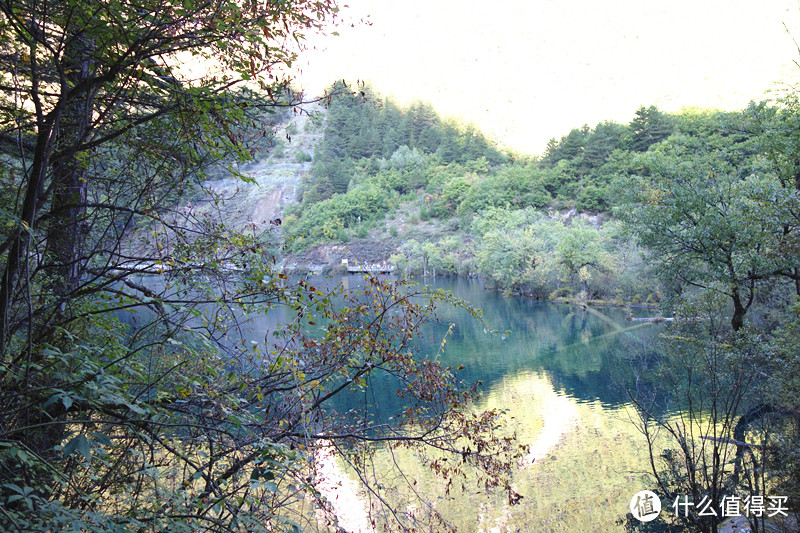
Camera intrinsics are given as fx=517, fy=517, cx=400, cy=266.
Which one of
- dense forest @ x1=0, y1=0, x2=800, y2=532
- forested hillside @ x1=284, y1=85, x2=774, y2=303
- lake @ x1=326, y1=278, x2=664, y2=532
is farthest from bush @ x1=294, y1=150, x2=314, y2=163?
dense forest @ x1=0, y1=0, x2=800, y2=532

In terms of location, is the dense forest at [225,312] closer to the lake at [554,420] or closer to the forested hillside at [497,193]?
the lake at [554,420]

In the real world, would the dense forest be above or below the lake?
above

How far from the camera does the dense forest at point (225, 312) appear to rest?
243 centimetres

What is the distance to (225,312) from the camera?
11.4ft

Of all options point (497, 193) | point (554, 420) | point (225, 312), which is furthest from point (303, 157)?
point (225, 312)

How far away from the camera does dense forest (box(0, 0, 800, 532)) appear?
243 cm

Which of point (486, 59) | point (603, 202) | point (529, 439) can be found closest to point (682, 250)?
point (529, 439)

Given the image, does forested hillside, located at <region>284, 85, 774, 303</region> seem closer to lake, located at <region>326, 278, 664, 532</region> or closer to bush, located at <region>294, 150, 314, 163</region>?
bush, located at <region>294, 150, 314, 163</region>

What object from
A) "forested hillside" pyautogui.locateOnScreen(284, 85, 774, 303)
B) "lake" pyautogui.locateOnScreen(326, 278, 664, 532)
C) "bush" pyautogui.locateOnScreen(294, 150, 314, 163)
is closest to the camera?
"lake" pyautogui.locateOnScreen(326, 278, 664, 532)

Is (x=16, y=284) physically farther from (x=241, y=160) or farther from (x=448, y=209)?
(x=448, y=209)

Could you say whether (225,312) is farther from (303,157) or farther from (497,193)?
(303,157)

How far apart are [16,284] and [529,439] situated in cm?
1106

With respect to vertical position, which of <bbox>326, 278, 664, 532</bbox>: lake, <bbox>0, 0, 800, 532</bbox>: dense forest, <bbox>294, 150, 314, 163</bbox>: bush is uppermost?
<bbox>294, 150, 314, 163</bbox>: bush

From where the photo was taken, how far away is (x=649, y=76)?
106 metres
